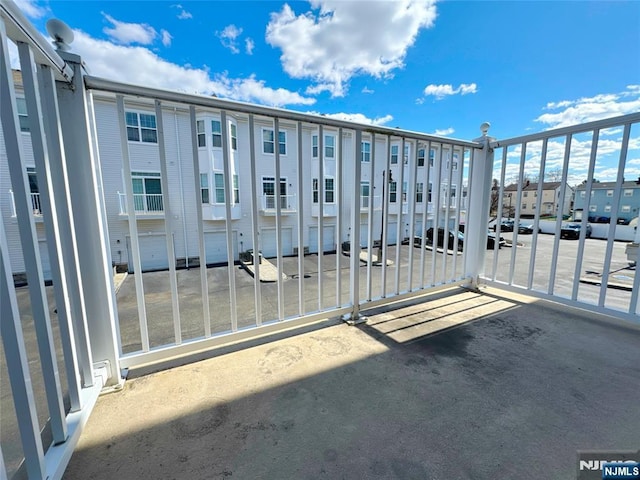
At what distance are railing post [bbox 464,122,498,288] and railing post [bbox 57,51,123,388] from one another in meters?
3.03

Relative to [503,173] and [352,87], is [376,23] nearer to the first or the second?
[503,173]

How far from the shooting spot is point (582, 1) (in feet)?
9.02

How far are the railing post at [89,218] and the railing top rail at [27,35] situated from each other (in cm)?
12

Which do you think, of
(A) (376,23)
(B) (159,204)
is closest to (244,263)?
(B) (159,204)

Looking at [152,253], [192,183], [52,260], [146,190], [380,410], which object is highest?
[192,183]

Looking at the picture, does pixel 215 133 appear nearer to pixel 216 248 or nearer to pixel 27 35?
pixel 216 248

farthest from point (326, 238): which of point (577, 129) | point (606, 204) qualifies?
point (606, 204)

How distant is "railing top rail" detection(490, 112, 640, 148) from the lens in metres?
1.79

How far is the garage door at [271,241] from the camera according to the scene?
10.1 m

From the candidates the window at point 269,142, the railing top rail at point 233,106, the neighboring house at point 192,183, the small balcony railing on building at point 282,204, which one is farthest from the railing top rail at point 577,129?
the window at point 269,142

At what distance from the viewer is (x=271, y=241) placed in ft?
34.6

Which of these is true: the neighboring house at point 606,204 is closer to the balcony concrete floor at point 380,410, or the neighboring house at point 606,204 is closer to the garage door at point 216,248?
the garage door at point 216,248

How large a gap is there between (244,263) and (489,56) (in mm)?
9653

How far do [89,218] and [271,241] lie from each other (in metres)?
9.41
